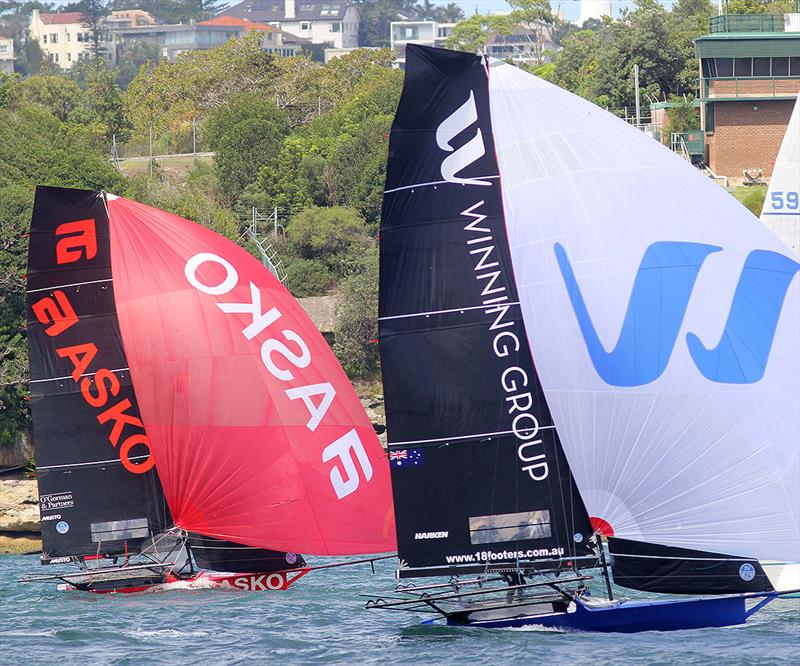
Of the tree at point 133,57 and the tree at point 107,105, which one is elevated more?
the tree at point 133,57

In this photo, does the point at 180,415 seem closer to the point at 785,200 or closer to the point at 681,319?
the point at 681,319

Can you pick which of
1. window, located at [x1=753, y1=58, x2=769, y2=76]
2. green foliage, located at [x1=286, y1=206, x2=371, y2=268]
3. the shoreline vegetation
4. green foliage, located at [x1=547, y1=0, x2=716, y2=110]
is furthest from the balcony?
green foliage, located at [x1=286, y1=206, x2=371, y2=268]

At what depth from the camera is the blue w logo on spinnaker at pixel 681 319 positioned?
1501 centimetres

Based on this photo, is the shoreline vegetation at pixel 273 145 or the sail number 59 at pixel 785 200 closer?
the sail number 59 at pixel 785 200

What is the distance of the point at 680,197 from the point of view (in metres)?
15.4

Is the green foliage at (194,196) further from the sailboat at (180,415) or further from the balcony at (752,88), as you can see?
the sailboat at (180,415)

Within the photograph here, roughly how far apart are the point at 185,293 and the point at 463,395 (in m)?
5.63

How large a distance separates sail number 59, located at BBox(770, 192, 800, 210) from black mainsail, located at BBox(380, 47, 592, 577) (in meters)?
9.36

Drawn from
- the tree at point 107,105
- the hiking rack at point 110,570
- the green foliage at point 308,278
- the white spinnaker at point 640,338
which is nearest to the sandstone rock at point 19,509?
the hiking rack at point 110,570

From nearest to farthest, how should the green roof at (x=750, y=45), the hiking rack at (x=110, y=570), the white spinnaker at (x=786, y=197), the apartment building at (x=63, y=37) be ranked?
the hiking rack at (x=110, y=570) → the white spinnaker at (x=786, y=197) → the green roof at (x=750, y=45) → the apartment building at (x=63, y=37)

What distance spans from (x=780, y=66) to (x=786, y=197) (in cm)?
2472

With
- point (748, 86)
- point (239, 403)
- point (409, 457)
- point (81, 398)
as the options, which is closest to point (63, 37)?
point (748, 86)

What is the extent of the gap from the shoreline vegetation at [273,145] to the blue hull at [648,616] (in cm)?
1499

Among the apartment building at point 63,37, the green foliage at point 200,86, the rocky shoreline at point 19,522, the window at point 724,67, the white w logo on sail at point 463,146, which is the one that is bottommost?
the rocky shoreline at point 19,522
